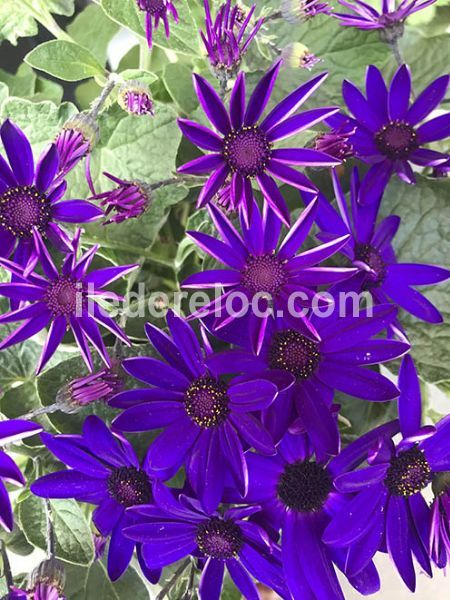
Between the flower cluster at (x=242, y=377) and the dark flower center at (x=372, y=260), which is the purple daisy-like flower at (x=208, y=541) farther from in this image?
the dark flower center at (x=372, y=260)

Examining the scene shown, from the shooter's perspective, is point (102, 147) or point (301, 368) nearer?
point (301, 368)

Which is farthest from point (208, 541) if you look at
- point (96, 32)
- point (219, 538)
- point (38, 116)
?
point (96, 32)

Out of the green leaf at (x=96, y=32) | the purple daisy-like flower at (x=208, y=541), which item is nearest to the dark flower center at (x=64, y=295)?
the purple daisy-like flower at (x=208, y=541)

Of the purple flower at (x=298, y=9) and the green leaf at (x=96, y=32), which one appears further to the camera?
the green leaf at (x=96, y=32)

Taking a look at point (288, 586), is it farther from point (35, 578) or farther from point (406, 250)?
point (406, 250)

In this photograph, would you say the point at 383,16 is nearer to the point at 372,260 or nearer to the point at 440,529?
the point at 372,260

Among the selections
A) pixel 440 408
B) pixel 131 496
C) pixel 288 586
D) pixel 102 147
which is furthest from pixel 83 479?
pixel 440 408
